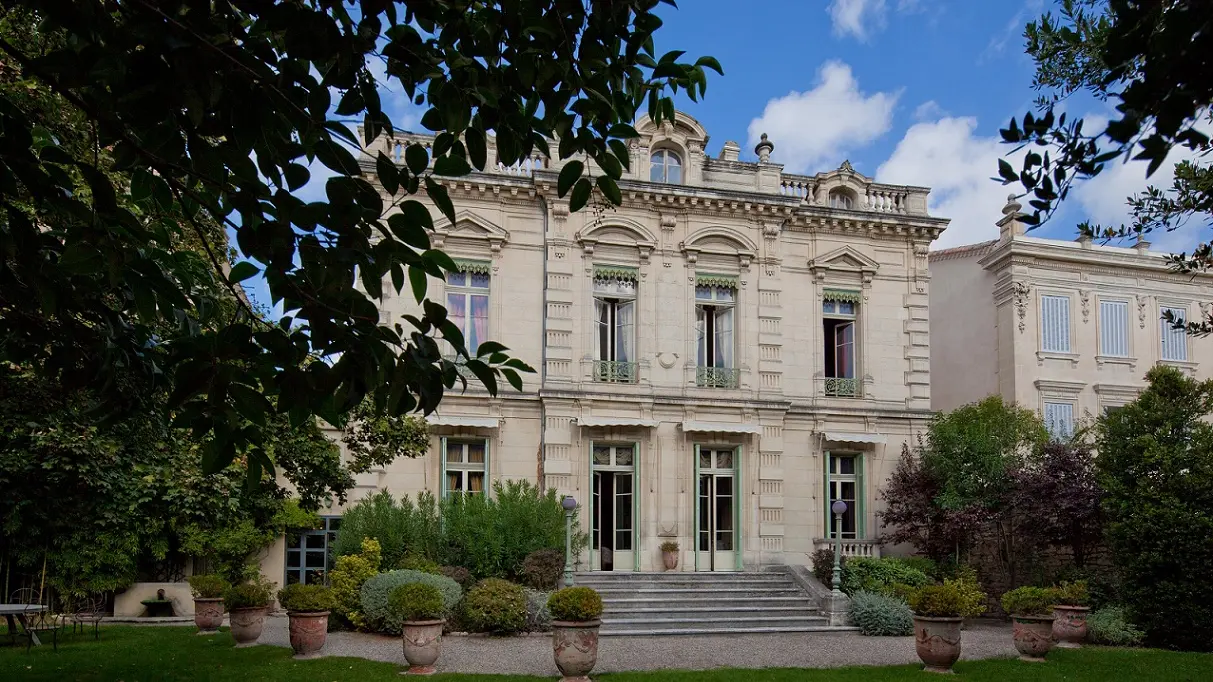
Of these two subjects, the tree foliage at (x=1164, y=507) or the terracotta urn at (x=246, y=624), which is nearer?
the terracotta urn at (x=246, y=624)

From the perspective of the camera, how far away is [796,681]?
1245 centimetres

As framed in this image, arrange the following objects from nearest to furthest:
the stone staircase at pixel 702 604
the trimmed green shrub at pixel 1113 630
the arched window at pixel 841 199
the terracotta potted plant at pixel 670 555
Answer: the trimmed green shrub at pixel 1113 630, the stone staircase at pixel 702 604, the terracotta potted plant at pixel 670 555, the arched window at pixel 841 199

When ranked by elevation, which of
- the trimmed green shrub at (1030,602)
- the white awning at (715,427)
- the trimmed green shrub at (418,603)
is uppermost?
the white awning at (715,427)

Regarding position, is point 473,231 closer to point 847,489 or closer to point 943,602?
point 847,489

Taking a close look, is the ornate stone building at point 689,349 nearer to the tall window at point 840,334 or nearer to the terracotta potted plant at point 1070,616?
the tall window at point 840,334

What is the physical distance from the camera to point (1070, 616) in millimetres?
16375

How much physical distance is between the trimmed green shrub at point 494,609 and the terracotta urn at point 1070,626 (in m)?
8.20

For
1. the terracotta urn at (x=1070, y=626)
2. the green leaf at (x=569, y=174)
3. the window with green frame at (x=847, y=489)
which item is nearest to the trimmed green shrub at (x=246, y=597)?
the green leaf at (x=569, y=174)

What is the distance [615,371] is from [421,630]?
986 cm

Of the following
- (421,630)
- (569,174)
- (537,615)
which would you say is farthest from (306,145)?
(537,615)

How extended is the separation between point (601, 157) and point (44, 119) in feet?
21.4

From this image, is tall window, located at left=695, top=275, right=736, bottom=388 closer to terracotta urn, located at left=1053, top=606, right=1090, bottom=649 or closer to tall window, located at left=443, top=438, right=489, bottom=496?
tall window, located at left=443, top=438, right=489, bottom=496

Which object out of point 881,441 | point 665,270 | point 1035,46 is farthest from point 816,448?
point 1035,46

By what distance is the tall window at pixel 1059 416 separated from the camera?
25.1m
